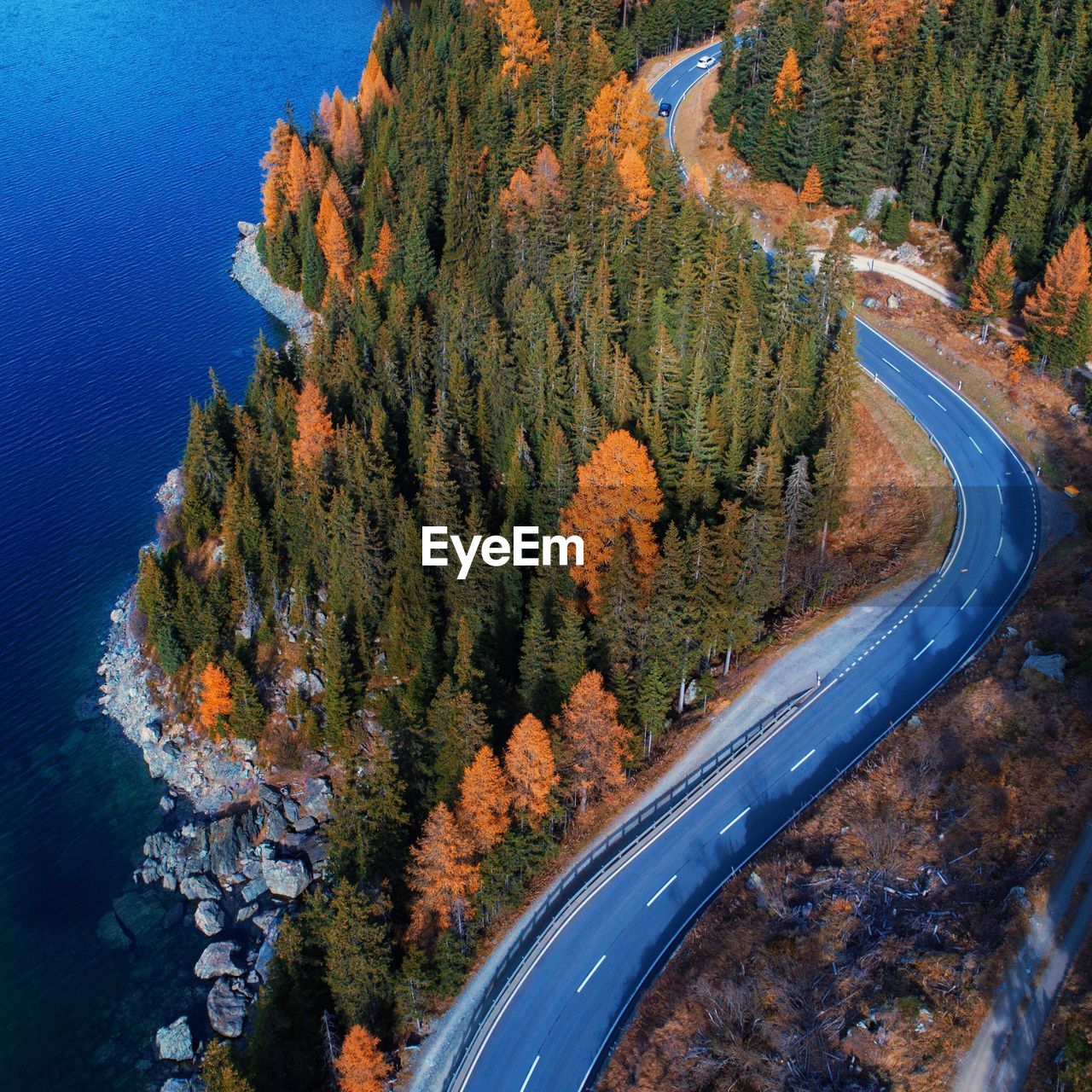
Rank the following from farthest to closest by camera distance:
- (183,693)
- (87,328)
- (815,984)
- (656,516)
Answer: (87,328)
(183,693)
(656,516)
(815,984)

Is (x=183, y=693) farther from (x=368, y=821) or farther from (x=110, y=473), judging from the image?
(x=110, y=473)

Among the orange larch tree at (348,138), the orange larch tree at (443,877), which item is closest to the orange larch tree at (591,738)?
the orange larch tree at (443,877)

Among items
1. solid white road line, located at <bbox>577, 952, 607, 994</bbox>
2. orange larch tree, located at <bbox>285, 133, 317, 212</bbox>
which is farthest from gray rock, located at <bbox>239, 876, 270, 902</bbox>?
orange larch tree, located at <bbox>285, 133, 317, 212</bbox>

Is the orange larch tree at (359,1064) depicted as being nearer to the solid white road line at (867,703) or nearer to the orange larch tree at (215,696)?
the orange larch tree at (215,696)

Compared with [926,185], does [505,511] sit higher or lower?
lower

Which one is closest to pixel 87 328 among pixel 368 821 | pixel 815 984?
pixel 368 821

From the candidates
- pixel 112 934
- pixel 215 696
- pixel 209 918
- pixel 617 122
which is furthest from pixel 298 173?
pixel 112 934

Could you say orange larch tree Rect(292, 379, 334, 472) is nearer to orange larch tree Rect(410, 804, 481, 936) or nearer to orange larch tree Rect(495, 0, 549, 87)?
orange larch tree Rect(410, 804, 481, 936)
